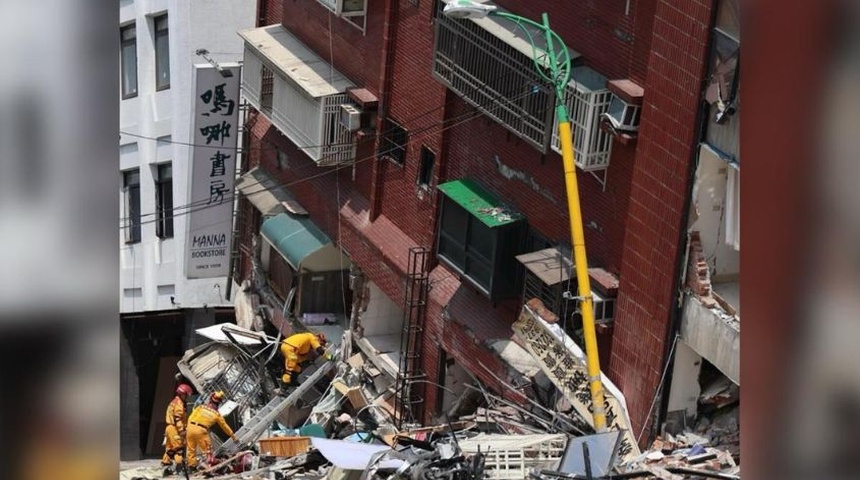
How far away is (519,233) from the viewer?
63.6 feet

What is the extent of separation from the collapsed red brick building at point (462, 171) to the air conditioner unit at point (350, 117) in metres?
0.05

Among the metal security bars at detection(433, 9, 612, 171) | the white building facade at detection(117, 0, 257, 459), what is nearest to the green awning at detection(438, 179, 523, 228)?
the metal security bars at detection(433, 9, 612, 171)

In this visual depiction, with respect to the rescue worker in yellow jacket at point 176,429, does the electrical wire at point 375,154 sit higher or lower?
higher

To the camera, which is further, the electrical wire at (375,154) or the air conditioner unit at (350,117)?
the air conditioner unit at (350,117)

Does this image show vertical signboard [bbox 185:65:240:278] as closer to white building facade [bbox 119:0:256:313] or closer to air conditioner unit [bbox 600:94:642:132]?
white building facade [bbox 119:0:256:313]

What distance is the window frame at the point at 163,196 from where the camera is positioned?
31922 mm

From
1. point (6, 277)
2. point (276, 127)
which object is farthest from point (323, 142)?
point (6, 277)

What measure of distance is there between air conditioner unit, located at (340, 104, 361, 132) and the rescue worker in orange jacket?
3.69m

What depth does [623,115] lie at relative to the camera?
16344 mm

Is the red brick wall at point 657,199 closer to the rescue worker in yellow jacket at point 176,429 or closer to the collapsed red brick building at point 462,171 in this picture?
the collapsed red brick building at point 462,171

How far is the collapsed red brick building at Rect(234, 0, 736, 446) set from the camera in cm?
1625

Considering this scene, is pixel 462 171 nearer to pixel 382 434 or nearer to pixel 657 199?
pixel 382 434

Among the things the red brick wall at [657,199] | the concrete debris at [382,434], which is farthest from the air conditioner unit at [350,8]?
the red brick wall at [657,199]

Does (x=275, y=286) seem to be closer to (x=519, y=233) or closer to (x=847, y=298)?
(x=519, y=233)
